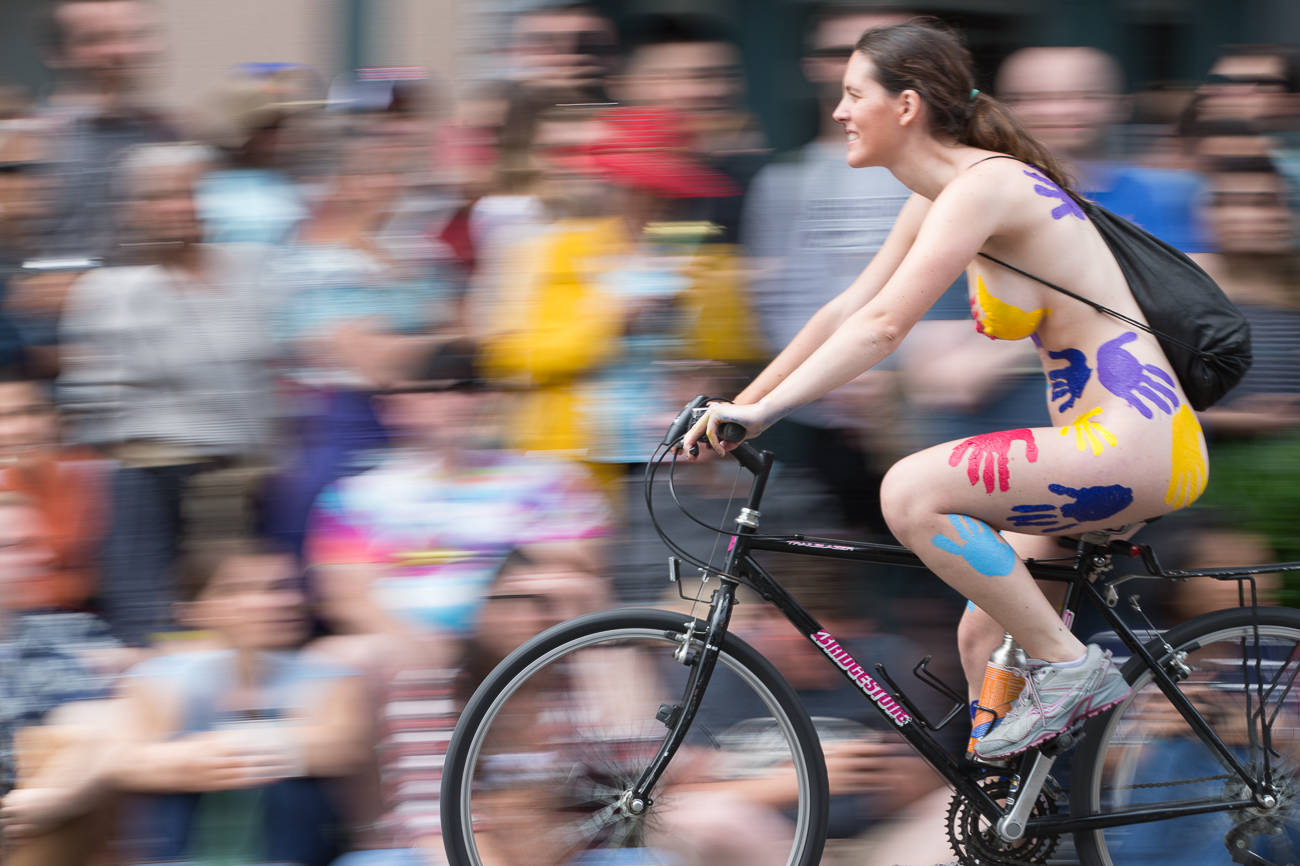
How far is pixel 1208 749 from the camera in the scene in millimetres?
3320

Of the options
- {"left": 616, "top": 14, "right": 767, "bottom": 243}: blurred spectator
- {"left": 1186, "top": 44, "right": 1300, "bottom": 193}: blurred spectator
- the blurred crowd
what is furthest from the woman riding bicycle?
{"left": 1186, "top": 44, "right": 1300, "bottom": 193}: blurred spectator

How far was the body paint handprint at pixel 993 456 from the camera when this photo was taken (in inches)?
119

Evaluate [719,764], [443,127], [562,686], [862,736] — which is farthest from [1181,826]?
[443,127]

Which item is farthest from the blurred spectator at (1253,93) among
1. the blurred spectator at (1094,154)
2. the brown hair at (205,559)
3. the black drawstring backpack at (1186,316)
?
the brown hair at (205,559)

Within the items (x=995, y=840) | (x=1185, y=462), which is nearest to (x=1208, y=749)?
(x=995, y=840)

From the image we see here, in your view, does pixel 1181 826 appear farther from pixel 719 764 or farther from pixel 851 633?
pixel 719 764

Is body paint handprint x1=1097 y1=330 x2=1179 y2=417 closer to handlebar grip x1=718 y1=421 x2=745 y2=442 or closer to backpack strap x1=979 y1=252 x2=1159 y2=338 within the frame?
backpack strap x1=979 y1=252 x2=1159 y2=338

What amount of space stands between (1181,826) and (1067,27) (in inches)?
126

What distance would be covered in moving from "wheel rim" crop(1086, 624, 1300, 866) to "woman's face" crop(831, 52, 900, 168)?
1.41 m

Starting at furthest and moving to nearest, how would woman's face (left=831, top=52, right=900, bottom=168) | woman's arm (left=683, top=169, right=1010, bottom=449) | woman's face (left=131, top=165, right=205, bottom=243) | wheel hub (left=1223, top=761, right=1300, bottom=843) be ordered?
woman's face (left=131, top=165, right=205, bottom=243)
wheel hub (left=1223, top=761, right=1300, bottom=843)
woman's face (left=831, top=52, right=900, bottom=168)
woman's arm (left=683, top=169, right=1010, bottom=449)

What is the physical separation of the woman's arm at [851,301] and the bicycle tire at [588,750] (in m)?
0.63

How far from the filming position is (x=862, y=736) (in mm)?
3699

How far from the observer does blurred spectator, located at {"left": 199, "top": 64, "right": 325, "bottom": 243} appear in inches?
172

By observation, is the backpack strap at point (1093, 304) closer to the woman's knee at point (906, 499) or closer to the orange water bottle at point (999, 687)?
the woman's knee at point (906, 499)
